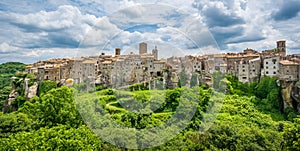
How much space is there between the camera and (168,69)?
2723cm

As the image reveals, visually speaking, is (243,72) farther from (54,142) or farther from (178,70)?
(54,142)

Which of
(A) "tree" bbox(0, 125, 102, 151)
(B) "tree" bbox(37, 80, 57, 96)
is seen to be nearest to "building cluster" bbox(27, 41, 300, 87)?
(B) "tree" bbox(37, 80, 57, 96)

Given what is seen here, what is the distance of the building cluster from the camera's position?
74.3 feet

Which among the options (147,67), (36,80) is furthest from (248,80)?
(36,80)

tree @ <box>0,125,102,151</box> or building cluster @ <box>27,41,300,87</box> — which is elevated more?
building cluster @ <box>27,41,300,87</box>

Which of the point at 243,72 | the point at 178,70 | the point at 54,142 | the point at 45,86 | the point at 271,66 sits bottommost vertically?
the point at 54,142

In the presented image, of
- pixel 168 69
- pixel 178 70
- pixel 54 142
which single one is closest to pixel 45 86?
pixel 168 69

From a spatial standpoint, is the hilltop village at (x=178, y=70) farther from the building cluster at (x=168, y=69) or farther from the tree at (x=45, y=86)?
the tree at (x=45, y=86)

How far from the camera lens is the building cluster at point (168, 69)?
74.3 feet

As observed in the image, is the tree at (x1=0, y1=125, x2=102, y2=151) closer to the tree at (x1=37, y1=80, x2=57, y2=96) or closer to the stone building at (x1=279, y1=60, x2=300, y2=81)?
the tree at (x1=37, y1=80, x2=57, y2=96)

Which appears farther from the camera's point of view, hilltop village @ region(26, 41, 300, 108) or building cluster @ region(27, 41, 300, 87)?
building cluster @ region(27, 41, 300, 87)

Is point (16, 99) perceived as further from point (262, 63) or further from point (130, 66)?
point (262, 63)

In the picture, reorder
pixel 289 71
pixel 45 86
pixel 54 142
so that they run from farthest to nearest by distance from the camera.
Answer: pixel 45 86 < pixel 289 71 < pixel 54 142

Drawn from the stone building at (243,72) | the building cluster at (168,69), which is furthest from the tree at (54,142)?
the stone building at (243,72)
